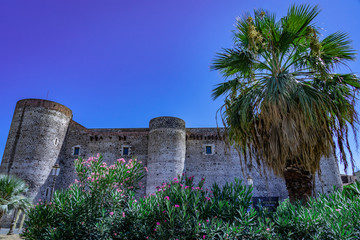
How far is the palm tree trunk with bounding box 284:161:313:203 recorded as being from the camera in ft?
17.1

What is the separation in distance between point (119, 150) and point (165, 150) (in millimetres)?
5014

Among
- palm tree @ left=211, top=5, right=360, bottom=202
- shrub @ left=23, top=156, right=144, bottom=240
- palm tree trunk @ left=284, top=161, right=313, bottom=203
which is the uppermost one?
palm tree @ left=211, top=5, right=360, bottom=202

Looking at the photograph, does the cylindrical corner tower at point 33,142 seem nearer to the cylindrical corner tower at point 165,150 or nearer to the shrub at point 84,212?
the cylindrical corner tower at point 165,150

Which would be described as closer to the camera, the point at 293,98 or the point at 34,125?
the point at 293,98

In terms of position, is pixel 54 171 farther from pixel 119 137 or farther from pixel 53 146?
pixel 119 137

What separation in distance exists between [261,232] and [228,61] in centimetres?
387

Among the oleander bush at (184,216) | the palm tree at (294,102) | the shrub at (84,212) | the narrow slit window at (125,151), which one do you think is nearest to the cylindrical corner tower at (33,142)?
the narrow slit window at (125,151)

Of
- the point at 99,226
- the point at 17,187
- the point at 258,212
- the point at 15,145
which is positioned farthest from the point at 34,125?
the point at 258,212

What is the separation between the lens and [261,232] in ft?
13.4

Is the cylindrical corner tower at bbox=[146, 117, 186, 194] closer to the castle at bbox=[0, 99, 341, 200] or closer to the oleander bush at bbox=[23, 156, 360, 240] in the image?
the castle at bbox=[0, 99, 341, 200]

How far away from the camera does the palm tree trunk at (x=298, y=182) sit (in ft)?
17.1

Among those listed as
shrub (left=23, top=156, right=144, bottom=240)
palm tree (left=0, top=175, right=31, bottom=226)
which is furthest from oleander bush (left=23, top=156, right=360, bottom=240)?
palm tree (left=0, top=175, right=31, bottom=226)

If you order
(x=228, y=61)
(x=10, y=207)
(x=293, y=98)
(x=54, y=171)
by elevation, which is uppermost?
(x=228, y=61)

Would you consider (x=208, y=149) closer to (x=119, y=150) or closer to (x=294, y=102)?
(x=119, y=150)
